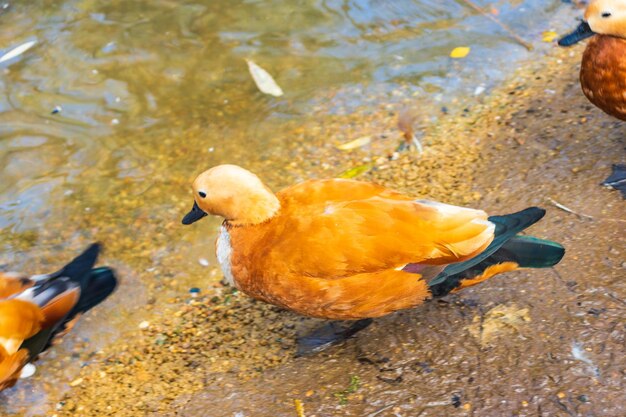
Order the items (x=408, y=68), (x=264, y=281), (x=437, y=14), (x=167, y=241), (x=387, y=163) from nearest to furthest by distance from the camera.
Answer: (x=264, y=281) < (x=167, y=241) < (x=387, y=163) < (x=408, y=68) < (x=437, y=14)

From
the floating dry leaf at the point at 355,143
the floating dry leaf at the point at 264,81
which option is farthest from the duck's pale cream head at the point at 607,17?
the floating dry leaf at the point at 264,81

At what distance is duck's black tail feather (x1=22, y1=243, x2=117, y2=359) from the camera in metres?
3.60

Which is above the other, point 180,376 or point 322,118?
point 322,118

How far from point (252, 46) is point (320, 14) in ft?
2.03

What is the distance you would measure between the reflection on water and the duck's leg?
796 millimetres

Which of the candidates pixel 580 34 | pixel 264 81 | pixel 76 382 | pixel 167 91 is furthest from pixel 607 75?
pixel 76 382

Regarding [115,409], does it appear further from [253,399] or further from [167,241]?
[167,241]

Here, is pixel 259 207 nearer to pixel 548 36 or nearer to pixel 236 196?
pixel 236 196

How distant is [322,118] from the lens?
4887mm

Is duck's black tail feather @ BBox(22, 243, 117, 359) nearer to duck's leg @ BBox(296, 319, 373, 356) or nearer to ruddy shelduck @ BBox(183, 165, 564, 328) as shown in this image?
ruddy shelduck @ BBox(183, 165, 564, 328)

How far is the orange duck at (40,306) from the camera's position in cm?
344

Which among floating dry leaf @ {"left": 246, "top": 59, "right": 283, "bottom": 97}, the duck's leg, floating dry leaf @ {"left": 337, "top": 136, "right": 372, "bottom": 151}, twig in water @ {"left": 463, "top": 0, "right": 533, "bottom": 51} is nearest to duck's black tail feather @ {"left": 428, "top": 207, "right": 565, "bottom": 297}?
the duck's leg

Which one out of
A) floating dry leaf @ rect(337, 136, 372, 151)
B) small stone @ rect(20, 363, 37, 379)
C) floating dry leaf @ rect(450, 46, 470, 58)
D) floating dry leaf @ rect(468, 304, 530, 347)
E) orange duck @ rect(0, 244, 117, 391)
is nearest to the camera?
floating dry leaf @ rect(468, 304, 530, 347)

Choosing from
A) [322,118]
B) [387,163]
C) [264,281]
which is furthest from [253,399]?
[322,118]
